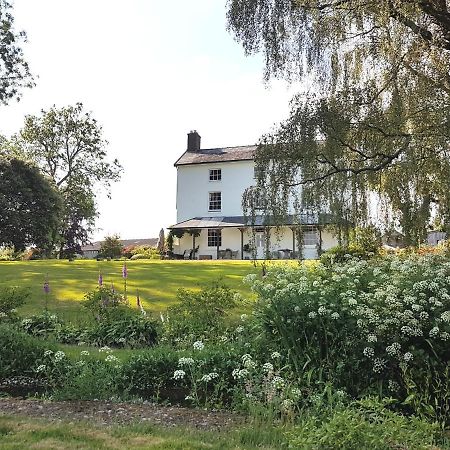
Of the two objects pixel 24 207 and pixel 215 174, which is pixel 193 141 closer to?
pixel 215 174

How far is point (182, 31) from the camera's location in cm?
933

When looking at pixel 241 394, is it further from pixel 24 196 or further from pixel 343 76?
pixel 24 196

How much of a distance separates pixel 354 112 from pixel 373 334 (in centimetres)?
527

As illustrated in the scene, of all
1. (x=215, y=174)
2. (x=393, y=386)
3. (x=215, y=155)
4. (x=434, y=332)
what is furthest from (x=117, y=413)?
(x=215, y=155)

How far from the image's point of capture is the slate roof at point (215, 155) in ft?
127

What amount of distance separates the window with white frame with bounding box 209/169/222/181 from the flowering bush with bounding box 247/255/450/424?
111 ft

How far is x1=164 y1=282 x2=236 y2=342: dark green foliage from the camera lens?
696cm

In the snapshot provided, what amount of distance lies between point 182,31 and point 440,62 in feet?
14.8

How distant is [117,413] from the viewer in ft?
14.4

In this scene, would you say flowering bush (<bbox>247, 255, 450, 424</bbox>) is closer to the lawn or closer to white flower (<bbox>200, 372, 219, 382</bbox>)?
white flower (<bbox>200, 372, 219, 382</bbox>)

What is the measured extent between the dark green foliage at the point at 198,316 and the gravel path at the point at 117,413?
206 centimetres

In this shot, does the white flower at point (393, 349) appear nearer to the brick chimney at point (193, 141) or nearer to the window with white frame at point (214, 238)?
the window with white frame at point (214, 238)

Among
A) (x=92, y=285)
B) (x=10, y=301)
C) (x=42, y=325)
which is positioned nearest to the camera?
(x=42, y=325)

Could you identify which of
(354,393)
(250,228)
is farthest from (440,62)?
(354,393)
